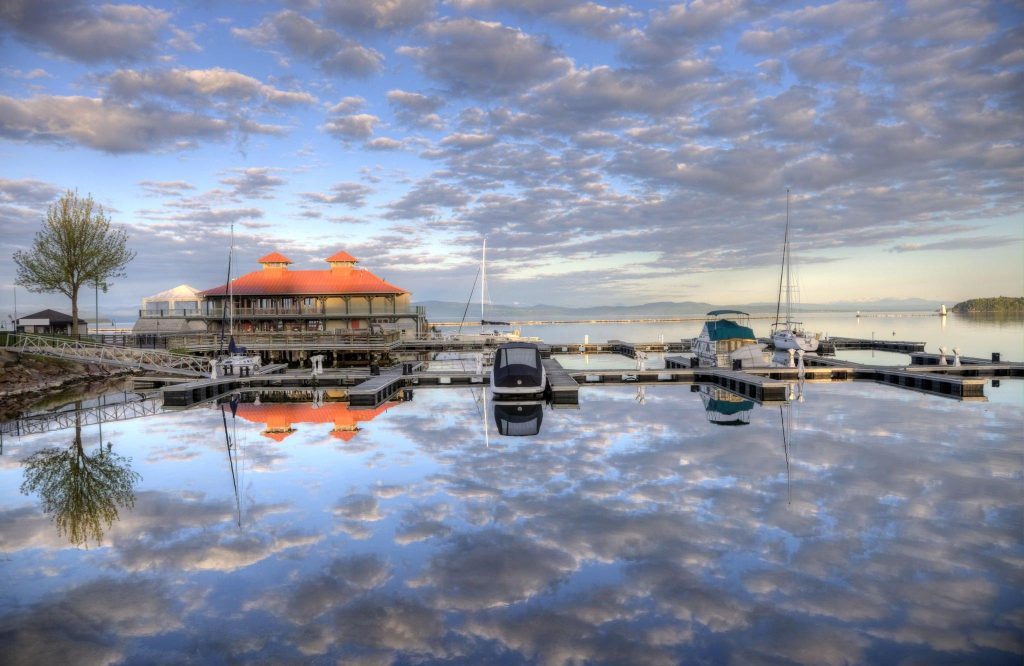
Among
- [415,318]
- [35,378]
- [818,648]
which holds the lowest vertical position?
[818,648]

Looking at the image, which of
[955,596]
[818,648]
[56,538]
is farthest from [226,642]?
[955,596]

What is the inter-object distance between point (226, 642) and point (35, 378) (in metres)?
36.7

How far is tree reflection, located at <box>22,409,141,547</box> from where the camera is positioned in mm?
12836

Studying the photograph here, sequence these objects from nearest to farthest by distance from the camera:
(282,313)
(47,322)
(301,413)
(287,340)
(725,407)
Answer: (301,413) → (725,407) → (287,340) → (282,313) → (47,322)

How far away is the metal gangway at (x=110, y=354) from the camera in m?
35.2

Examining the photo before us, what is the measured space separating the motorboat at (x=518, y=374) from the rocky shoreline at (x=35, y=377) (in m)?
21.3

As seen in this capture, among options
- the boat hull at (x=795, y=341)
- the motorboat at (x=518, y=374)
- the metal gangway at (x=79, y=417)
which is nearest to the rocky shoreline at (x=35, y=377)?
the metal gangway at (x=79, y=417)

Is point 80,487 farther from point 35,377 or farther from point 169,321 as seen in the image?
point 169,321

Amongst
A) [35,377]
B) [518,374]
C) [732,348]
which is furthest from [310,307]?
[732,348]

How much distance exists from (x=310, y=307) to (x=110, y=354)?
62.0 ft

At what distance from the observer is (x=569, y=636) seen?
7.97m

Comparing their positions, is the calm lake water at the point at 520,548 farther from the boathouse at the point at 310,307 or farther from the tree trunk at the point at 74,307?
the boathouse at the point at 310,307

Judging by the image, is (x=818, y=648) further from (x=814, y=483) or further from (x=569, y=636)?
(x=814, y=483)

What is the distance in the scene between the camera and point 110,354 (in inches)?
1512
